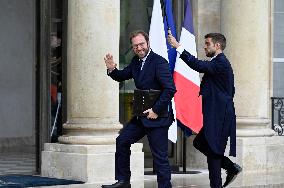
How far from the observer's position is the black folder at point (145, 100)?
10133 mm

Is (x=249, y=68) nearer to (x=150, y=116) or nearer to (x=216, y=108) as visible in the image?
(x=216, y=108)

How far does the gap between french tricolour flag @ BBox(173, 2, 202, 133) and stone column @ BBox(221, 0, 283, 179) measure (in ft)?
2.62

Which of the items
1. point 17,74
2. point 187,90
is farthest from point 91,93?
point 17,74

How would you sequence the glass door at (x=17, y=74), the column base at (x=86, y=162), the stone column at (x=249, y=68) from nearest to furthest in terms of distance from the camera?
the column base at (x=86, y=162) < the stone column at (x=249, y=68) < the glass door at (x=17, y=74)

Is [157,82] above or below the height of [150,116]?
above

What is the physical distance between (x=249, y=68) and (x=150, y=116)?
4.66m

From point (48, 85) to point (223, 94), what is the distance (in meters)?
3.84

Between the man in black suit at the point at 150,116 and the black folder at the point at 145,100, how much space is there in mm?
45

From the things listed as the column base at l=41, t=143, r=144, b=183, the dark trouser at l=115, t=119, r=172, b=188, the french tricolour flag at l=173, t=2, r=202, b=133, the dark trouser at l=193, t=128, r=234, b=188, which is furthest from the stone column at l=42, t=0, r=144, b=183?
the dark trouser at l=193, t=128, r=234, b=188

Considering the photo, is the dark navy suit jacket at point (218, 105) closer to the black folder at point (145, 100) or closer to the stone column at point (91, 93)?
the black folder at point (145, 100)

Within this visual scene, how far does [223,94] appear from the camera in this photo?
34.9 feet

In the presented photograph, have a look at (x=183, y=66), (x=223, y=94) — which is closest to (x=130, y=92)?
(x=183, y=66)

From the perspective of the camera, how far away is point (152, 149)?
33.4 feet

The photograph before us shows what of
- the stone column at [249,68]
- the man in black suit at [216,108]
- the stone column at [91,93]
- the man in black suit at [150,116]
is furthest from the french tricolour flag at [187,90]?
the man in black suit at [150,116]
